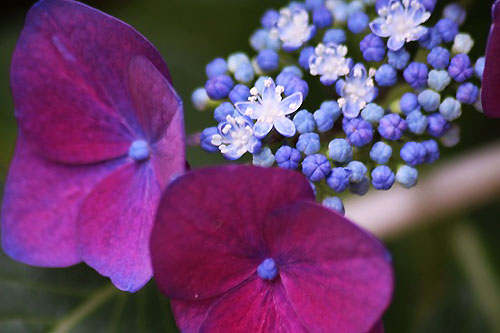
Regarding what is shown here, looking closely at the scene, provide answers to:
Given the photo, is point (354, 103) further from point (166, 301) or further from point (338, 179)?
point (166, 301)

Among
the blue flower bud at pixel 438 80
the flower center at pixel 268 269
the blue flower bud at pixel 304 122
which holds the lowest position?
the flower center at pixel 268 269

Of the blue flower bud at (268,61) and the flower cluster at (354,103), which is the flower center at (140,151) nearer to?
the flower cluster at (354,103)

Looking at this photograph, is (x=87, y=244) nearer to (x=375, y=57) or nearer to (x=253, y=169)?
(x=253, y=169)

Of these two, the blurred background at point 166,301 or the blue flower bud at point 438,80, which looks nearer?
the blue flower bud at point 438,80

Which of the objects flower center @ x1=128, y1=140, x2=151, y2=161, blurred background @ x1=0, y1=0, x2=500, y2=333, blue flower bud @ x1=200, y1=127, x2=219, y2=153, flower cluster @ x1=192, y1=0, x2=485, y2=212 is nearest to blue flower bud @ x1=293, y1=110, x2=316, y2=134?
flower cluster @ x1=192, y1=0, x2=485, y2=212

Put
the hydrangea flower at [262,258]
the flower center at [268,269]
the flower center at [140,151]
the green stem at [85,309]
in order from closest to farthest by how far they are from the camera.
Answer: the hydrangea flower at [262,258], the flower center at [268,269], the flower center at [140,151], the green stem at [85,309]

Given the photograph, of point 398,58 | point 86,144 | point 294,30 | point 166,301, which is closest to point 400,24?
point 398,58

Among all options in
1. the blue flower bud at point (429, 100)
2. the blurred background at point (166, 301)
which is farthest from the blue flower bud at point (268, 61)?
the blurred background at point (166, 301)

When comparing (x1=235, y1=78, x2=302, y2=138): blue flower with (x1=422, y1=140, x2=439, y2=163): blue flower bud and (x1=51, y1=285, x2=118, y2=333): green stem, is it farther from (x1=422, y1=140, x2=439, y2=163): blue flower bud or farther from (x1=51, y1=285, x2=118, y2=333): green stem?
(x1=51, y1=285, x2=118, y2=333): green stem
